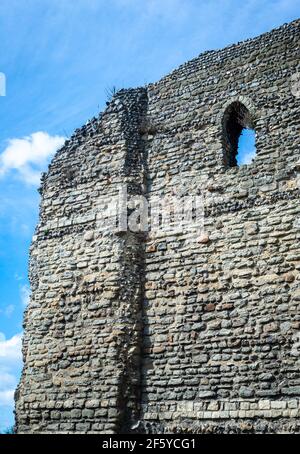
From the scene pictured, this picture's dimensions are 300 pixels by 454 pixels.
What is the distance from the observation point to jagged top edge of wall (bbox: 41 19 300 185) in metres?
8.53

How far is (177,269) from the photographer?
7.68m

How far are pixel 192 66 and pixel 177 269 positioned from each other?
139 inches

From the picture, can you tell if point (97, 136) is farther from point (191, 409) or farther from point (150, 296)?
point (191, 409)

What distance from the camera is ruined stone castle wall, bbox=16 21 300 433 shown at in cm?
681

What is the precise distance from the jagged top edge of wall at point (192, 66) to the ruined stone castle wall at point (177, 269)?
3 cm

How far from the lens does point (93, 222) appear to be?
8.30 m

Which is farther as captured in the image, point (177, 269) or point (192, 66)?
point (192, 66)

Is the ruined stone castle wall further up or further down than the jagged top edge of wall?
further down

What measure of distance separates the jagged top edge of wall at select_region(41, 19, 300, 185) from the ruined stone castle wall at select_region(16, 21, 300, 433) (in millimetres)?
29

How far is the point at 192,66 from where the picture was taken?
900cm

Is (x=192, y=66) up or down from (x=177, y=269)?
up

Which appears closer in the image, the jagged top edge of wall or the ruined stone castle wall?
the ruined stone castle wall
